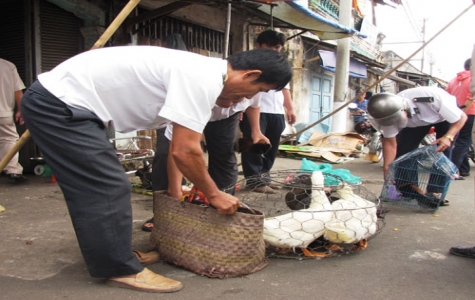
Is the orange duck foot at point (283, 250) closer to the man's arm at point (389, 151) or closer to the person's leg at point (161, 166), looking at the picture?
the person's leg at point (161, 166)

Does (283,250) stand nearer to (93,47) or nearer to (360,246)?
(360,246)

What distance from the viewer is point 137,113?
6.47ft

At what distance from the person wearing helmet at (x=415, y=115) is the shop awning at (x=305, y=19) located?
7.02ft

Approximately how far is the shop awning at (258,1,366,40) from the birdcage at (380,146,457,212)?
2.57m

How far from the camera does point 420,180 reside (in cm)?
384

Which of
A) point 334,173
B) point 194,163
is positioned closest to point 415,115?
point 334,173

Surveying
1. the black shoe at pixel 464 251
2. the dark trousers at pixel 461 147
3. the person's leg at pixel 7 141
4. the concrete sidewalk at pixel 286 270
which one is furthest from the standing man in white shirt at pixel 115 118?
the dark trousers at pixel 461 147

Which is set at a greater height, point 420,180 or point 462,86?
point 462,86

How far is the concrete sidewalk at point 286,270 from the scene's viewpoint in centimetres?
197

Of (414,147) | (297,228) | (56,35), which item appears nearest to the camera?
(297,228)

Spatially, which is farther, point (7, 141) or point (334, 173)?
point (7, 141)

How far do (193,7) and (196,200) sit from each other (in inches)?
205

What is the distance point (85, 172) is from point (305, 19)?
4.81 metres

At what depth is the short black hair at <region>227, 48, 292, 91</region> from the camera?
1975 mm
